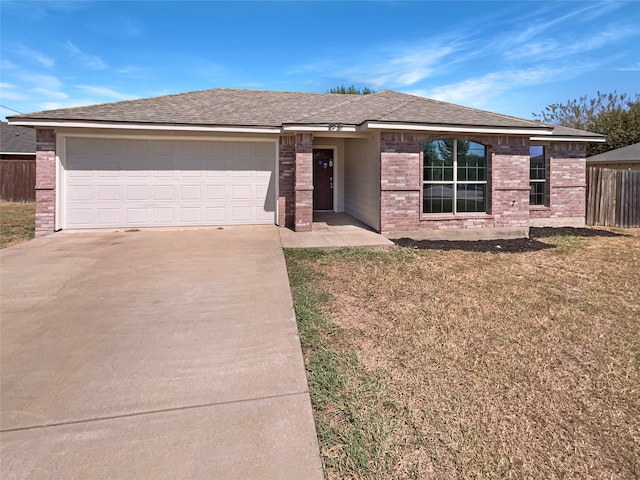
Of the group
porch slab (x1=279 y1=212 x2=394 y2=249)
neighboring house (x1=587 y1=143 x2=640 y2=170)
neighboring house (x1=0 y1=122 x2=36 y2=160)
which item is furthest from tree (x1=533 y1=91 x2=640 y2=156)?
neighboring house (x1=0 y1=122 x2=36 y2=160)

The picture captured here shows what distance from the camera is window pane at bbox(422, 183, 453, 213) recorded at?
34.7ft

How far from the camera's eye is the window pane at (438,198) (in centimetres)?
1059

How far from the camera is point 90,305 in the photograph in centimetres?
531

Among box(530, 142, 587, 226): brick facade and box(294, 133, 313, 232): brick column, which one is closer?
box(294, 133, 313, 232): brick column

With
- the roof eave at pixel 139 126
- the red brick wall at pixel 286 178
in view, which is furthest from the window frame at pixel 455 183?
the roof eave at pixel 139 126

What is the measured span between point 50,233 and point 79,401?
929 cm

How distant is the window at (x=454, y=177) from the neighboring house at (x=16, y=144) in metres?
26.8

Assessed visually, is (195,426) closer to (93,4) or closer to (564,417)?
(564,417)

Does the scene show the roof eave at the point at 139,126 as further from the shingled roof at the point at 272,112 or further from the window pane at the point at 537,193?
the window pane at the point at 537,193

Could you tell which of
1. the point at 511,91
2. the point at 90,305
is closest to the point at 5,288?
the point at 90,305

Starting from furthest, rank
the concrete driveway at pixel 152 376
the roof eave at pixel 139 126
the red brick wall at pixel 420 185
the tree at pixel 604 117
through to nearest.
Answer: the tree at pixel 604 117 < the red brick wall at pixel 420 185 < the roof eave at pixel 139 126 < the concrete driveway at pixel 152 376

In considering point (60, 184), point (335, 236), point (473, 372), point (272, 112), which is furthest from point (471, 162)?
point (60, 184)

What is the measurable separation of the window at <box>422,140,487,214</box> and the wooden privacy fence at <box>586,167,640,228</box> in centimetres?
592

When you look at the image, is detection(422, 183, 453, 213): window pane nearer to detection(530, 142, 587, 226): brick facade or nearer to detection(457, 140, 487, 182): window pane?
detection(457, 140, 487, 182): window pane
